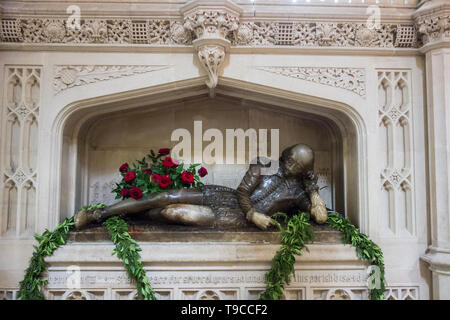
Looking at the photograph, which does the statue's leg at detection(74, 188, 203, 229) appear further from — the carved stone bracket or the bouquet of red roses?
the carved stone bracket

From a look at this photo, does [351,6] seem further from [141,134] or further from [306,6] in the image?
[141,134]

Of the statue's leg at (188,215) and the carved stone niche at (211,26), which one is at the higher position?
the carved stone niche at (211,26)

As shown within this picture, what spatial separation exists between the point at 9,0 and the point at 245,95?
2.03 metres

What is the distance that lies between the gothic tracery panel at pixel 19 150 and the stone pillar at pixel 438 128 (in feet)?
10.0

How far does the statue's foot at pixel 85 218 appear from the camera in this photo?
2.70 metres

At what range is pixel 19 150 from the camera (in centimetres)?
273

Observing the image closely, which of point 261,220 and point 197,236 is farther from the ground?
point 261,220

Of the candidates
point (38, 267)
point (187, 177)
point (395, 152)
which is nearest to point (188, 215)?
point (187, 177)

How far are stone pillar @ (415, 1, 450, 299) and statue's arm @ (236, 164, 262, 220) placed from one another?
135 centimetres

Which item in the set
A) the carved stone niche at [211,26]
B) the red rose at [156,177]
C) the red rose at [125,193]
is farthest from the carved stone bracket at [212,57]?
the red rose at [125,193]

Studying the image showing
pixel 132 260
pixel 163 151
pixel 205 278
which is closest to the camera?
pixel 132 260

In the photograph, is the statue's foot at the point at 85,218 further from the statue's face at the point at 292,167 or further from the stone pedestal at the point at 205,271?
the statue's face at the point at 292,167

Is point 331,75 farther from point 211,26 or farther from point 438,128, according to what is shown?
point 211,26

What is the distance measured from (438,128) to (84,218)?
2793 mm
